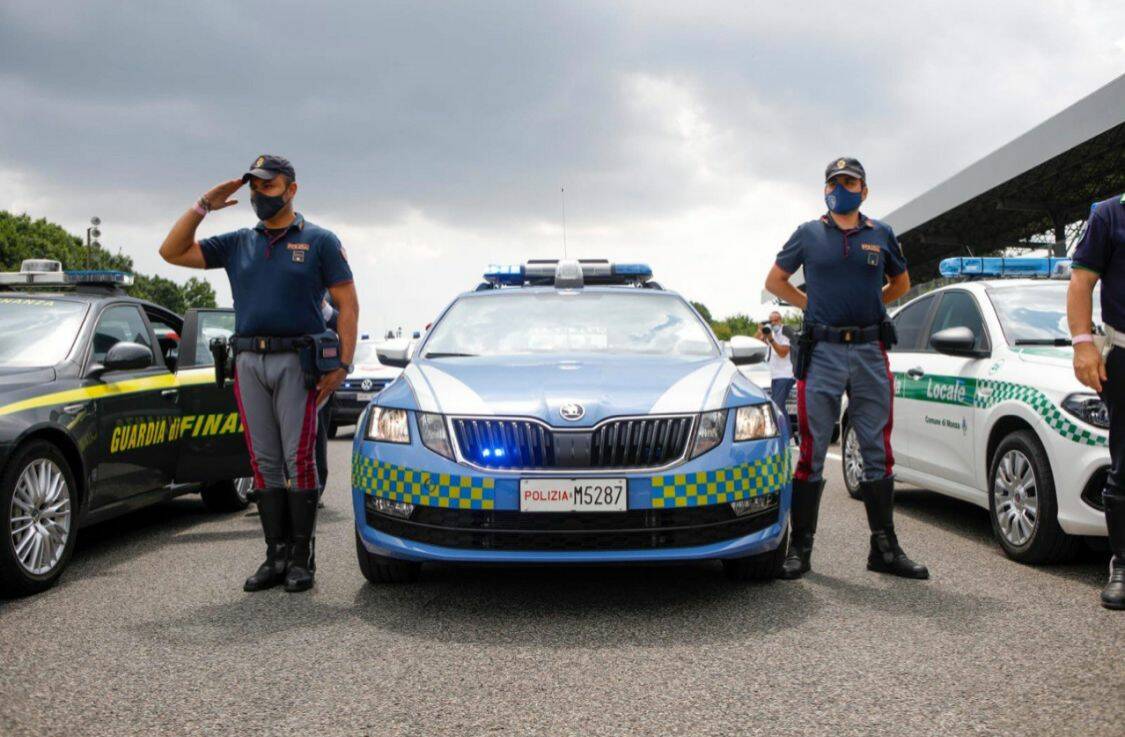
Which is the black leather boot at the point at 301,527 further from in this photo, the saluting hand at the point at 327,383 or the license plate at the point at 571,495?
the license plate at the point at 571,495

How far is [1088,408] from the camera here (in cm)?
504

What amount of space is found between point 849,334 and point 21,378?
4.08 m

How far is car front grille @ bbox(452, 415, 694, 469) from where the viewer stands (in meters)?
4.30

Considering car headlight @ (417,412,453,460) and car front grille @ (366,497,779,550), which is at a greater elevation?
car headlight @ (417,412,453,460)

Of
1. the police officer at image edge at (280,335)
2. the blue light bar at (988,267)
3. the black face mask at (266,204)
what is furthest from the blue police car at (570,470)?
the blue light bar at (988,267)

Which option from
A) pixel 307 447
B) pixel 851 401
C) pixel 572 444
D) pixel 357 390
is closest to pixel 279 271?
pixel 307 447

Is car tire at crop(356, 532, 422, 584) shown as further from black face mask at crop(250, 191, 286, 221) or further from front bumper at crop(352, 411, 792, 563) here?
black face mask at crop(250, 191, 286, 221)

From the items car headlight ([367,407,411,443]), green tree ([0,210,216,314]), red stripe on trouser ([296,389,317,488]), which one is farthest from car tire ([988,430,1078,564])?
green tree ([0,210,216,314])

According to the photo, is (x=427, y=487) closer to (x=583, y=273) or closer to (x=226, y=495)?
(x=583, y=273)

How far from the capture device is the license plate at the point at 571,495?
13.9 feet

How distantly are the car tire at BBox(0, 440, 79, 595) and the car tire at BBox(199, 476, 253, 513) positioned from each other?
233 centimetres

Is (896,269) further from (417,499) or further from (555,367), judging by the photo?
(417,499)

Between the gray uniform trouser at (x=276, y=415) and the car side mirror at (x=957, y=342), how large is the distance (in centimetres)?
352

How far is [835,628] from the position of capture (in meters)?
4.16
